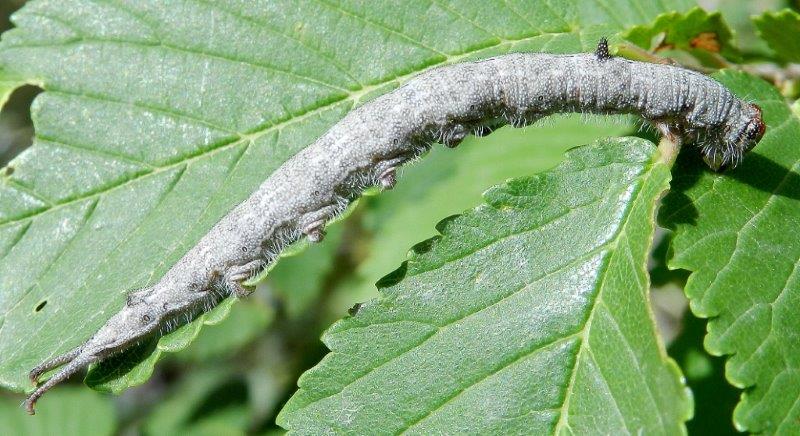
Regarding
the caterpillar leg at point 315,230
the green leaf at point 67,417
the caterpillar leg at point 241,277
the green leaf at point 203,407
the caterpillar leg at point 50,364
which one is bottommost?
the green leaf at point 203,407

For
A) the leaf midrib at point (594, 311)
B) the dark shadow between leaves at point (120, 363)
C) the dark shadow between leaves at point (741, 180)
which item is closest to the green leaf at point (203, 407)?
the dark shadow between leaves at point (120, 363)

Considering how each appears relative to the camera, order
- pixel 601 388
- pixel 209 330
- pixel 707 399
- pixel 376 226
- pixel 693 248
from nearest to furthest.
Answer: pixel 601 388, pixel 693 248, pixel 707 399, pixel 376 226, pixel 209 330

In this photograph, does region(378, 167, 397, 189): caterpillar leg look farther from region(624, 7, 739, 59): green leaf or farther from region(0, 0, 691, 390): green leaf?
region(624, 7, 739, 59): green leaf

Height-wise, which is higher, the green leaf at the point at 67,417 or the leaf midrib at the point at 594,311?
the leaf midrib at the point at 594,311

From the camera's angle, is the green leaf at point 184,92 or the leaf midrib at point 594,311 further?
the green leaf at point 184,92

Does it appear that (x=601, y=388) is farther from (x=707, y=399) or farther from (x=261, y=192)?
(x=707, y=399)

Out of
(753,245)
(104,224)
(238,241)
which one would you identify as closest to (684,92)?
(753,245)

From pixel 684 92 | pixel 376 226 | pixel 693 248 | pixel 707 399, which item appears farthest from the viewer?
pixel 376 226

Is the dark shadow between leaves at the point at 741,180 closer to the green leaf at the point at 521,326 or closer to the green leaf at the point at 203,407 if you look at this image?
the green leaf at the point at 521,326
